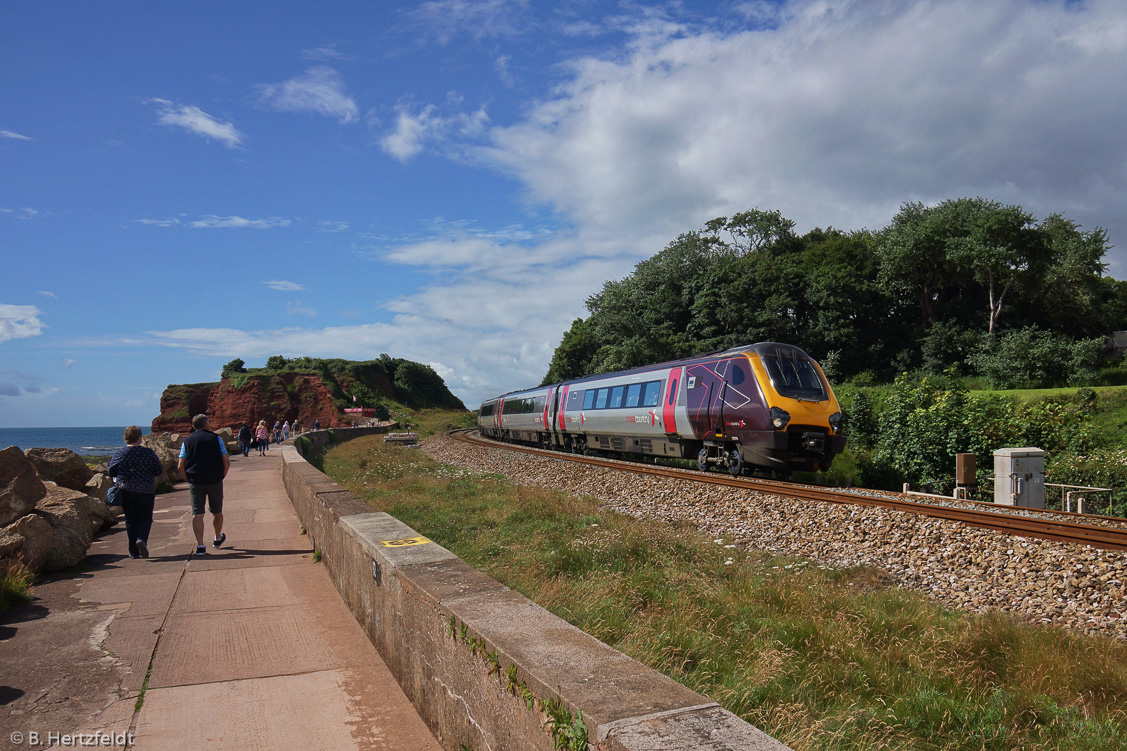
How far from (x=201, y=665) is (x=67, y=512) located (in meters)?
3.96

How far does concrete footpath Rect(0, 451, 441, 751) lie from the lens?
11.1 feet

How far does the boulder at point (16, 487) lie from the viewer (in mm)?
6352

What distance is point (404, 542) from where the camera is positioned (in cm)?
481

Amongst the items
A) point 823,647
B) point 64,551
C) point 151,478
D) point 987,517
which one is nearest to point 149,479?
point 151,478

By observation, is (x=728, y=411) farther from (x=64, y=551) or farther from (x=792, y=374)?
(x=64, y=551)

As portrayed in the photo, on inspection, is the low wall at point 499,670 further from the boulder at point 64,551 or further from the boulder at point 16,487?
the boulder at point 16,487

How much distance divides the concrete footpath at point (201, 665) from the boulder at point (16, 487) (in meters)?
0.83

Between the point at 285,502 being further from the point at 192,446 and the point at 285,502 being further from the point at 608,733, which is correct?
the point at 608,733

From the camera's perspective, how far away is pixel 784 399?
1390 cm

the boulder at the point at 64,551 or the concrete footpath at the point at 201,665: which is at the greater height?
the boulder at the point at 64,551

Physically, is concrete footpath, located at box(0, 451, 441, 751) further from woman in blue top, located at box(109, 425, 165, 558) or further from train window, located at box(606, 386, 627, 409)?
train window, located at box(606, 386, 627, 409)

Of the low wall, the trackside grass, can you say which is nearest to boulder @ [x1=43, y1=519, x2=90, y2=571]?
the low wall

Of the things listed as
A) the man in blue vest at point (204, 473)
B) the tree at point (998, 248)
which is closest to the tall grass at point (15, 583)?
the man in blue vest at point (204, 473)
